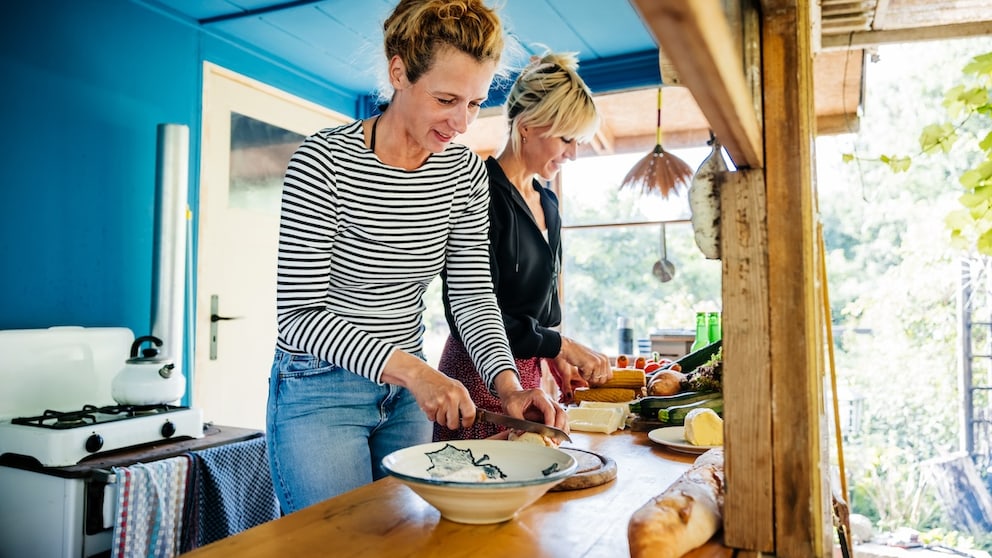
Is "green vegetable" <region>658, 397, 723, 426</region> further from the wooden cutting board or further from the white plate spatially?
the wooden cutting board

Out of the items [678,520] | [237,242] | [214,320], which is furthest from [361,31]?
[678,520]

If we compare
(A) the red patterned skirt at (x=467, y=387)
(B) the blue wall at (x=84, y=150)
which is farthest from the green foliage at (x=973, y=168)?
(B) the blue wall at (x=84, y=150)

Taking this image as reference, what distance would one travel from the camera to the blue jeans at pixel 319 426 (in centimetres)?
124

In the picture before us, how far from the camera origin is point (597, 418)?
153 cm

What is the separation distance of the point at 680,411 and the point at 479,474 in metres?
0.72

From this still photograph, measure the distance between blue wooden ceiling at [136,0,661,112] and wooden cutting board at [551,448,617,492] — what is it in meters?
2.20

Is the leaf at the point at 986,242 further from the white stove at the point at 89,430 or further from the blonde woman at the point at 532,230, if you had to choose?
the white stove at the point at 89,430

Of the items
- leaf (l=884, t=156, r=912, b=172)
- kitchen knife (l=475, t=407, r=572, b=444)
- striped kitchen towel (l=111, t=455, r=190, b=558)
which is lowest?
striped kitchen towel (l=111, t=455, r=190, b=558)

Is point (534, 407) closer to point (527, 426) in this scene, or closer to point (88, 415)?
point (527, 426)

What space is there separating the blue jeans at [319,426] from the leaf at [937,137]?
1.49 metres

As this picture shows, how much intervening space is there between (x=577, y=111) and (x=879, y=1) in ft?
2.38

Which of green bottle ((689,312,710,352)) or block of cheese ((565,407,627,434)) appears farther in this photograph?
green bottle ((689,312,710,352))

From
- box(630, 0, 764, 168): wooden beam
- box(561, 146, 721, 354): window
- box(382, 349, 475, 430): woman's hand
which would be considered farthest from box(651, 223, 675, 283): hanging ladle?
box(630, 0, 764, 168): wooden beam

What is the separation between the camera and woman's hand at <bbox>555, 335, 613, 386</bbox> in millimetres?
1789
